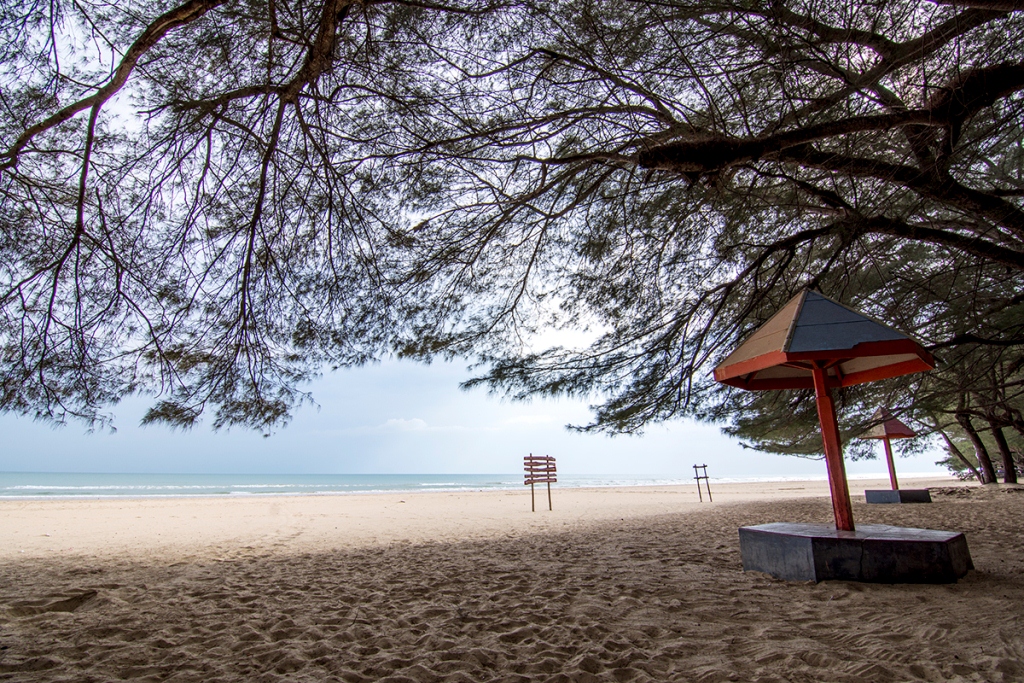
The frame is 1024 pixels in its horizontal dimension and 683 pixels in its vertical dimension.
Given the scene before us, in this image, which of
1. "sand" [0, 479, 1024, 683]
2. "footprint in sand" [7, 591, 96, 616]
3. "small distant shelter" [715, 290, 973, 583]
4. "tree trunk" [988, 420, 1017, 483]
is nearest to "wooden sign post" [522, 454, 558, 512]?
"sand" [0, 479, 1024, 683]

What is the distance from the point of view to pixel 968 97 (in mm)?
3061

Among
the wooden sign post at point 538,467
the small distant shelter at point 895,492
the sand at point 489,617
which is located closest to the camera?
the sand at point 489,617

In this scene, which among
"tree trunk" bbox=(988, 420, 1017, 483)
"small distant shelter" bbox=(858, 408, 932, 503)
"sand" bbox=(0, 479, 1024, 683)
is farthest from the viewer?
"tree trunk" bbox=(988, 420, 1017, 483)

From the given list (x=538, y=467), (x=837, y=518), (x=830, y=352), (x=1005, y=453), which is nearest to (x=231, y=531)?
(x=538, y=467)

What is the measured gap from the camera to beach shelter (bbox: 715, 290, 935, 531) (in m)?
3.32

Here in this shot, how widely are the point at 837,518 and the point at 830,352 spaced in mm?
1247

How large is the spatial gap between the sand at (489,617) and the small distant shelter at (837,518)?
14 centimetres

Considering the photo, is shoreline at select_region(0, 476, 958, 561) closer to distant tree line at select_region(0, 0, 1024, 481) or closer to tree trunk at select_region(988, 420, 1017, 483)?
distant tree line at select_region(0, 0, 1024, 481)

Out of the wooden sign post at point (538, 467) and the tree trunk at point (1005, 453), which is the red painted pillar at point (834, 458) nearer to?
the wooden sign post at point (538, 467)

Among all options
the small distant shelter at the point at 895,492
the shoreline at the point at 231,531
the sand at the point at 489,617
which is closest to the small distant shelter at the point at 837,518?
the sand at the point at 489,617

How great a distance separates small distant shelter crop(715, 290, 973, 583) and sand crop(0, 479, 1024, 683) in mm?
142

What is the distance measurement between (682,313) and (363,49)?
3.72m

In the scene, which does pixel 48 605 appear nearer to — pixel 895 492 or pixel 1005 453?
pixel 895 492

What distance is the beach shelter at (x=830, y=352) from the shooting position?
3318 millimetres
